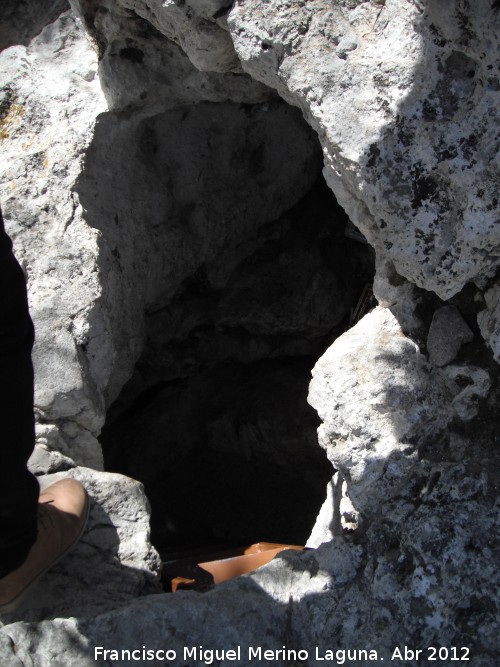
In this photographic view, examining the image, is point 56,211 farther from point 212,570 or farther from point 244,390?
point 244,390

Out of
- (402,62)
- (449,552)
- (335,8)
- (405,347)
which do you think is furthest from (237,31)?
(449,552)

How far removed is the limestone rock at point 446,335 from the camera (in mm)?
1254

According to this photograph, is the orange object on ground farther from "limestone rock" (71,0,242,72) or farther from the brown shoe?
"limestone rock" (71,0,242,72)

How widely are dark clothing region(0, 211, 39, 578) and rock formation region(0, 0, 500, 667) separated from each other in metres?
0.17

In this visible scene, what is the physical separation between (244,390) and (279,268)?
0.55 meters

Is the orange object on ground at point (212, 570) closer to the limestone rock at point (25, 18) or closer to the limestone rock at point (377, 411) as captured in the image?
the limestone rock at point (377, 411)

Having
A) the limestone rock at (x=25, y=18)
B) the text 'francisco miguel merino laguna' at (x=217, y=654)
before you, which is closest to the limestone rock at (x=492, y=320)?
the text 'francisco miguel merino laguna' at (x=217, y=654)

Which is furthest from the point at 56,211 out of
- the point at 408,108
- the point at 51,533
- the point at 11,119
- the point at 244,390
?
the point at 244,390

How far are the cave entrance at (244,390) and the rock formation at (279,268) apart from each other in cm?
2

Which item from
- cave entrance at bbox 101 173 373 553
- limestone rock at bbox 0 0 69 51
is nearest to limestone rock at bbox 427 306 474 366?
cave entrance at bbox 101 173 373 553

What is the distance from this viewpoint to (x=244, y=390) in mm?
2682

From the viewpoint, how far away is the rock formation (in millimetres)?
1109

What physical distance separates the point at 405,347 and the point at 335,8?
64 centimetres

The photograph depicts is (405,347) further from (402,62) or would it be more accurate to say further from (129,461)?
(129,461)
